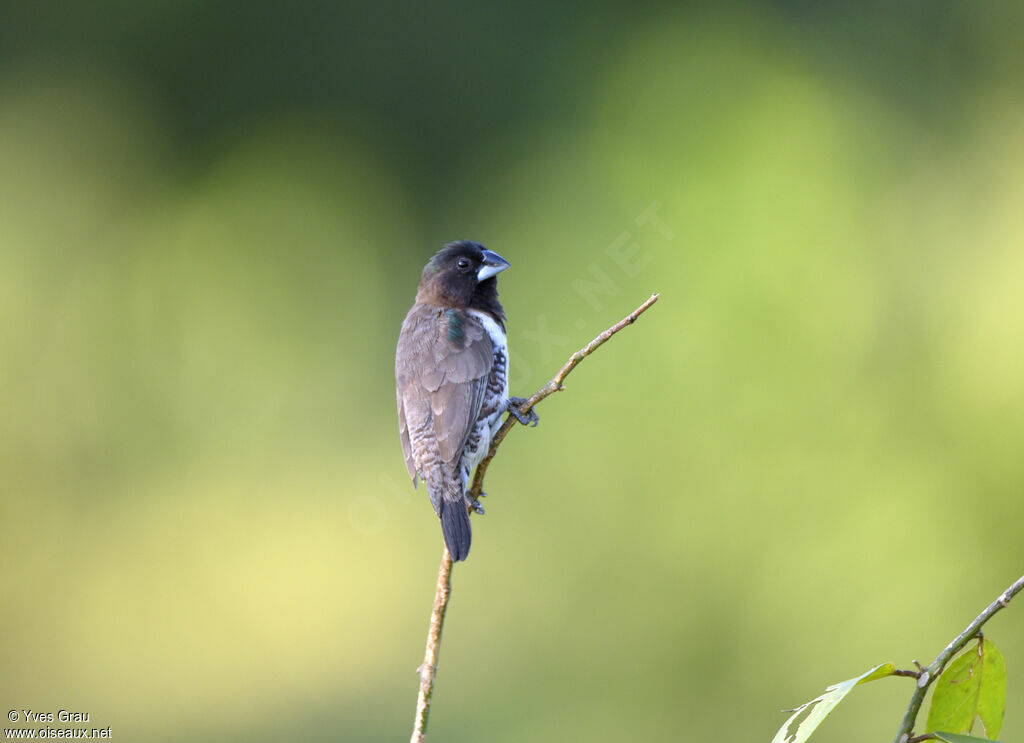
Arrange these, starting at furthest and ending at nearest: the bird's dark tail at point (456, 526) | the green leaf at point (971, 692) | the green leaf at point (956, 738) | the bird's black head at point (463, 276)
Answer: the bird's black head at point (463, 276), the bird's dark tail at point (456, 526), the green leaf at point (971, 692), the green leaf at point (956, 738)

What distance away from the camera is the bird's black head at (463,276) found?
13.6 ft

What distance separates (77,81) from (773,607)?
29.9ft

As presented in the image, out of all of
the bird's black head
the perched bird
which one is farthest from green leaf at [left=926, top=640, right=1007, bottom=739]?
the bird's black head

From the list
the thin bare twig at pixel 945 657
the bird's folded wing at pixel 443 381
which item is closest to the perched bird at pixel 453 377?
the bird's folded wing at pixel 443 381

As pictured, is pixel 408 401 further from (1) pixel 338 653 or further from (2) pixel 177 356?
(2) pixel 177 356

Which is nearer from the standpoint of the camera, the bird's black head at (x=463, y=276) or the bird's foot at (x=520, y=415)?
the bird's foot at (x=520, y=415)

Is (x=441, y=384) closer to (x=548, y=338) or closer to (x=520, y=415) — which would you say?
(x=520, y=415)

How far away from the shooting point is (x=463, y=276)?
13.6 ft

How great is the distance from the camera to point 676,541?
781 cm

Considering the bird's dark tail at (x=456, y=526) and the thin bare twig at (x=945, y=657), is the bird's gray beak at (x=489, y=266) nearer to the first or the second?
the bird's dark tail at (x=456, y=526)

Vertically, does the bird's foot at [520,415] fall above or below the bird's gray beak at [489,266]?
below

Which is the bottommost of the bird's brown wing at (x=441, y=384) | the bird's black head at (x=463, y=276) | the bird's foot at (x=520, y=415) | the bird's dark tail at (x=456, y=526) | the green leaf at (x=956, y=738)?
the green leaf at (x=956, y=738)

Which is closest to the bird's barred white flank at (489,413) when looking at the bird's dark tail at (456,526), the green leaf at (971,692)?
the bird's dark tail at (456,526)

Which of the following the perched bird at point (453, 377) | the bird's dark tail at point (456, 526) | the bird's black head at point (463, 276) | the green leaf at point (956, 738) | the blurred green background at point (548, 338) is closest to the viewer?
the green leaf at point (956, 738)
